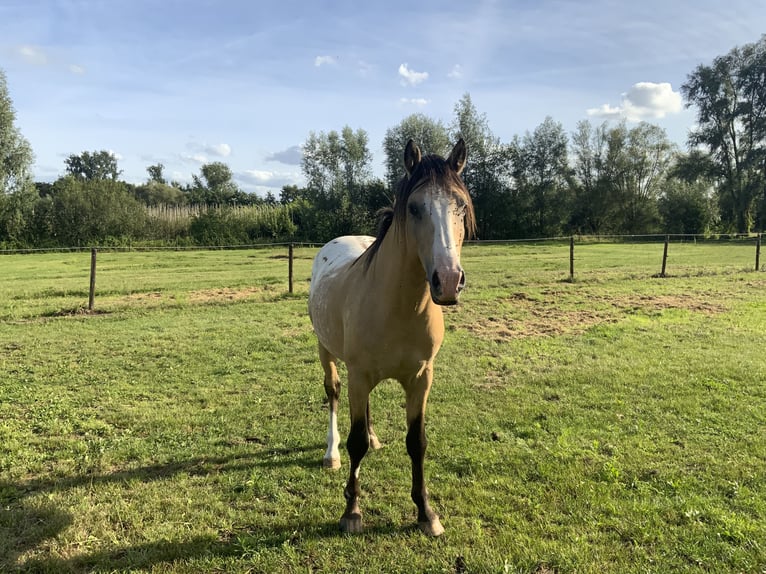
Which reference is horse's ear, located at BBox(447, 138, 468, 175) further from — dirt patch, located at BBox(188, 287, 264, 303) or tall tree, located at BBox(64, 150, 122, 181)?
tall tree, located at BBox(64, 150, 122, 181)

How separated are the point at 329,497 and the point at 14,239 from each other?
33.3 metres

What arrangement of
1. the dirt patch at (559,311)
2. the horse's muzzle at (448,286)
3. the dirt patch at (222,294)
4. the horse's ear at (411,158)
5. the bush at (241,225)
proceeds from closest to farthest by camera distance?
→ the horse's muzzle at (448,286) → the horse's ear at (411,158) → the dirt patch at (559,311) → the dirt patch at (222,294) → the bush at (241,225)

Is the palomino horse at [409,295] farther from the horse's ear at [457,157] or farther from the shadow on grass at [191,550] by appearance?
the shadow on grass at [191,550]

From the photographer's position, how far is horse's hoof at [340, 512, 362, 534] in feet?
8.55

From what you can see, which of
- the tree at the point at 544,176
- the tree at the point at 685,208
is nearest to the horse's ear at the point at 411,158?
the tree at the point at 544,176

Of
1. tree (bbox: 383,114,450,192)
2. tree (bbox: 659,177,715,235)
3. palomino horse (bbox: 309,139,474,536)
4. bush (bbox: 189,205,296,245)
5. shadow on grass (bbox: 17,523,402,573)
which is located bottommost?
shadow on grass (bbox: 17,523,402,573)

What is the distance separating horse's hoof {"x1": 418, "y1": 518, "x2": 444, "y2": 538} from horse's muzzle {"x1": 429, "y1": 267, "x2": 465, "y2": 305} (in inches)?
59.4

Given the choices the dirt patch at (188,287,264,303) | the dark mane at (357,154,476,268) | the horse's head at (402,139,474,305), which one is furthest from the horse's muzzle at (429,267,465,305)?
the dirt patch at (188,287,264,303)

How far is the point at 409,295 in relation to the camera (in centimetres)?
243

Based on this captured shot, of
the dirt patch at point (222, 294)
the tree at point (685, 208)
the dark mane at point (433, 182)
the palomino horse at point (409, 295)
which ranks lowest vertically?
the dirt patch at point (222, 294)

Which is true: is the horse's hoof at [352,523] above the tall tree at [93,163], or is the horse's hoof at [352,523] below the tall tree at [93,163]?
below

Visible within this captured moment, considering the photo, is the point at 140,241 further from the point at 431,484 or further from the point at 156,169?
the point at 156,169

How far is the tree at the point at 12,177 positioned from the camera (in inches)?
1059

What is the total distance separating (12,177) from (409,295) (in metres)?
35.2
